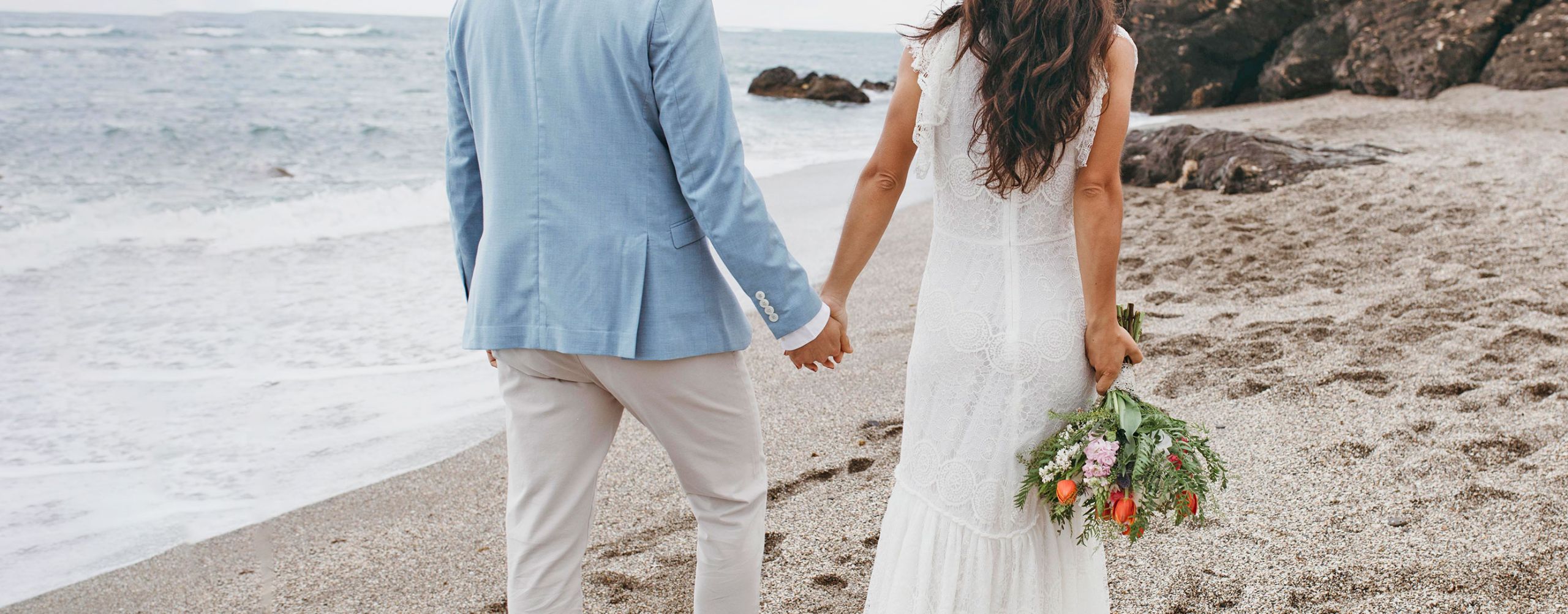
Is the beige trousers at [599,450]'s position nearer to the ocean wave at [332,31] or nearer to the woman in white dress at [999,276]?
the woman in white dress at [999,276]

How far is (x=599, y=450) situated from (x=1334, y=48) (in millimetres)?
13806

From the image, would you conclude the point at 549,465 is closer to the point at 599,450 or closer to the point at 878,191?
the point at 599,450

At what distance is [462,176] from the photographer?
1935mm

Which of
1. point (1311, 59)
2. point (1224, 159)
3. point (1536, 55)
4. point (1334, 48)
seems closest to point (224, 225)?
point (1224, 159)

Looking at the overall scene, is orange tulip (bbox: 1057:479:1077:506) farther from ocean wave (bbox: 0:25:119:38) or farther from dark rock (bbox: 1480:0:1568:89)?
ocean wave (bbox: 0:25:119:38)

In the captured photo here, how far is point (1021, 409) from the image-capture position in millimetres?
1825

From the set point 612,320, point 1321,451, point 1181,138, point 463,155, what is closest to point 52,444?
point 463,155

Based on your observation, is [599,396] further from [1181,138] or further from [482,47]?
[1181,138]

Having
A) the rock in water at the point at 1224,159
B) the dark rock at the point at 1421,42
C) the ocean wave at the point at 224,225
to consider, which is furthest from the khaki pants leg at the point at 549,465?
the dark rock at the point at 1421,42

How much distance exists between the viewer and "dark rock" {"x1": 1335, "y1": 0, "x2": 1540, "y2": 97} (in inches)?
434

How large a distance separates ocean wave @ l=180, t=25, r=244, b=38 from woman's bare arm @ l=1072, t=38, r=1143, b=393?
3848 centimetres

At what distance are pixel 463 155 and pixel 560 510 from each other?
2.26 ft

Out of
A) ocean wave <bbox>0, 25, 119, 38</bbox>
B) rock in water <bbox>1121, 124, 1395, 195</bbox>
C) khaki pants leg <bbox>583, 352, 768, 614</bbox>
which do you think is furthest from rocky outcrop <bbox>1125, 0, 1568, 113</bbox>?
ocean wave <bbox>0, 25, 119, 38</bbox>

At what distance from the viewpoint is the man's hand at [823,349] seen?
1856 mm
